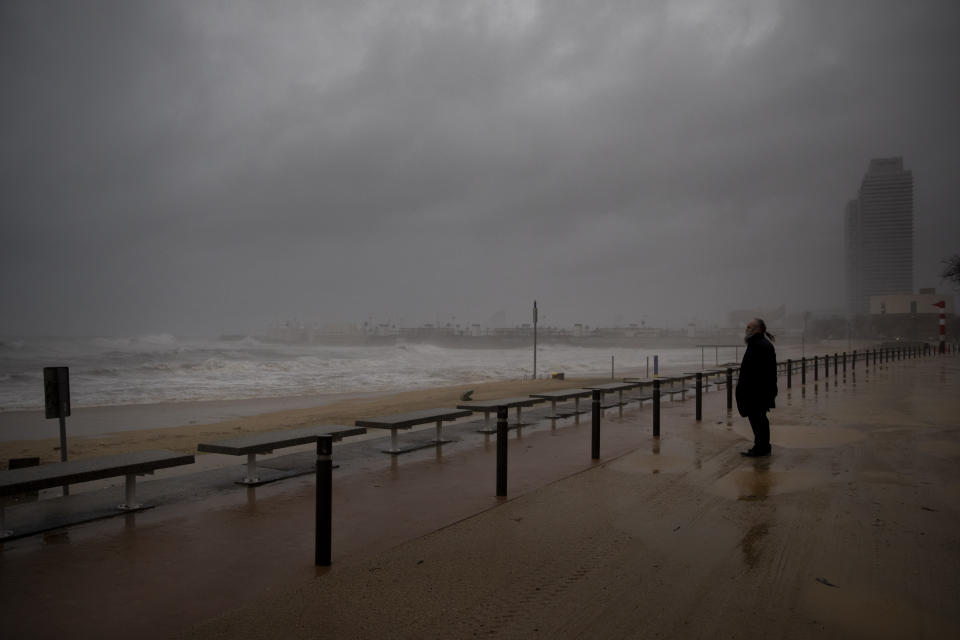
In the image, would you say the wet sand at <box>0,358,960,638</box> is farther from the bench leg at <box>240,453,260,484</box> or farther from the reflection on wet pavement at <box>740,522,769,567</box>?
the bench leg at <box>240,453,260,484</box>

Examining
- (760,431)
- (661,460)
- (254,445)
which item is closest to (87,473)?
(254,445)

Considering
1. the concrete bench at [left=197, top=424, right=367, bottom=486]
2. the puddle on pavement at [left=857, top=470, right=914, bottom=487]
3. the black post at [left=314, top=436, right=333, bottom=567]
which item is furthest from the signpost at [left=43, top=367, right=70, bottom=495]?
the puddle on pavement at [left=857, top=470, right=914, bottom=487]

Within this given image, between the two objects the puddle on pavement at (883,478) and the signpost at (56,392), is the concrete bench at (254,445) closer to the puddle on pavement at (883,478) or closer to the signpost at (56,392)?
the signpost at (56,392)

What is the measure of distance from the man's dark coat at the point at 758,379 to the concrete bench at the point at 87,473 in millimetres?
7029

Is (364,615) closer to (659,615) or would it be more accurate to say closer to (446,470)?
(659,615)

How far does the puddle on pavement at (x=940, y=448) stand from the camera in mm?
7867

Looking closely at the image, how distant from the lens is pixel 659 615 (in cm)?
331

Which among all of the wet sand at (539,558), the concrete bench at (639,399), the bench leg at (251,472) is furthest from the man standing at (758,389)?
the bench leg at (251,472)

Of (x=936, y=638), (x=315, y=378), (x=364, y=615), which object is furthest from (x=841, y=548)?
(x=315, y=378)

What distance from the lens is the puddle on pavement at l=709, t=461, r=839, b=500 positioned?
5965 mm

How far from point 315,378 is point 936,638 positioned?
1115 inches

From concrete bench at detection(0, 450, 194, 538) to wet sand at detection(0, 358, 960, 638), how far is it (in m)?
0.41

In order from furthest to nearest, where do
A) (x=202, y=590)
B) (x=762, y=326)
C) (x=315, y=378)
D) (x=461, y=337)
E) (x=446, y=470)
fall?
(x=461, y=337) < (x=315, y=378) < (x=762, y=326) < (x=446, y=470) < (x=202, y=590)

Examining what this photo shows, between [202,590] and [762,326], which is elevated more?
[762,326]
